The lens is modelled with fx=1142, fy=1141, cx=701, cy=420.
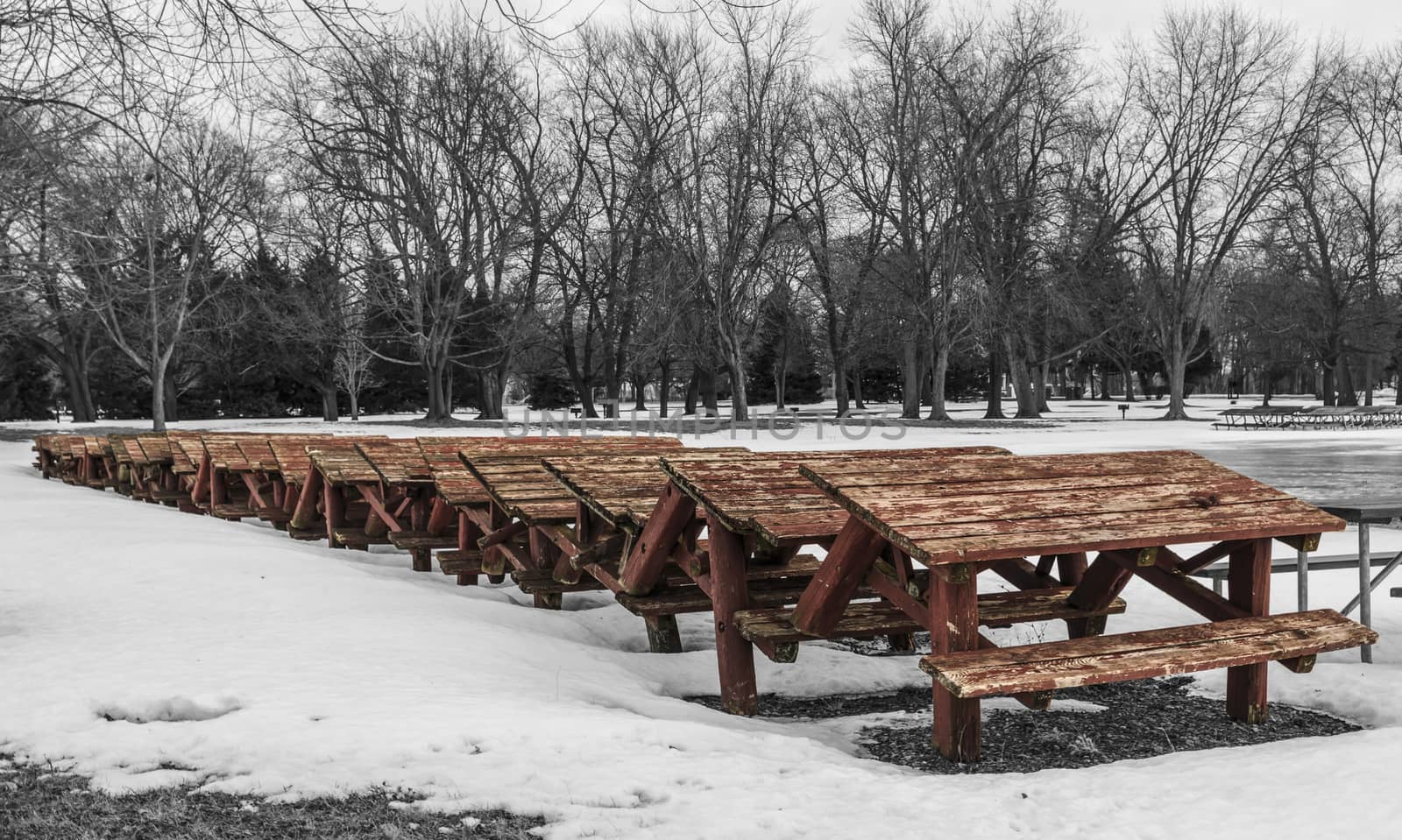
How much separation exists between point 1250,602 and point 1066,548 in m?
1.45

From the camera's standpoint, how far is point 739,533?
4.81 m

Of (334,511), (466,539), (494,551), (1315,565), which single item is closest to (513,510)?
(494,551)

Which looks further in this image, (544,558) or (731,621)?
(544,558)

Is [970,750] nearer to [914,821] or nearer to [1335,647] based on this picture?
[914,821]

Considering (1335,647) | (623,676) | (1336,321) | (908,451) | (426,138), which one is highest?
(426,138)

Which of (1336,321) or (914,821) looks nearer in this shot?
(914,821)

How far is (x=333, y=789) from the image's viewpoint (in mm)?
3734

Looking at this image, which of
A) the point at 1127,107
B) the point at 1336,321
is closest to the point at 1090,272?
the point at 1127,107

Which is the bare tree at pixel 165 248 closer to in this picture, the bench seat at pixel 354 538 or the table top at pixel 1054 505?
the bench seat at pixel 354 538

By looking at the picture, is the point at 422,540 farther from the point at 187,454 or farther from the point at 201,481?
the point at 187,454

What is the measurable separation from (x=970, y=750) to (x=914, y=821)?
968mm

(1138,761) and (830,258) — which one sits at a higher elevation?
(830,258)

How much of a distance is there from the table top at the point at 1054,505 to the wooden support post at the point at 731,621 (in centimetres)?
76

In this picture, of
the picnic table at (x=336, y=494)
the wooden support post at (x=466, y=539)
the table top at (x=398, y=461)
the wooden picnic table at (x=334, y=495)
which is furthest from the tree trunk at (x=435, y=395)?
the wooden support post at (x=466, y=539)
